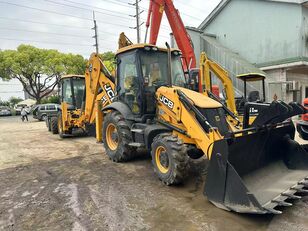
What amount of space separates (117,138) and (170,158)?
2.41 metres

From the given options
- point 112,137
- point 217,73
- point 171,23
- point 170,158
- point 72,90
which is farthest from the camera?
point 72,90

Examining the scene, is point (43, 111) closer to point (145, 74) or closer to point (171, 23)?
point (171, 23)

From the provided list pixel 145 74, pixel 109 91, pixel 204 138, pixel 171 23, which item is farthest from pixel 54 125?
pixel 204 138

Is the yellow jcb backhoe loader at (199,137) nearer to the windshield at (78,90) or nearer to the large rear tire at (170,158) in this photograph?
the large rear tire at (170,158)

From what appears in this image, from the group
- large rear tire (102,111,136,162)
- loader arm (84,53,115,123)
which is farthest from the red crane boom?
large rear tire (102,111,136,162)

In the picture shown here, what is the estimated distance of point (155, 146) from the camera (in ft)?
17.4

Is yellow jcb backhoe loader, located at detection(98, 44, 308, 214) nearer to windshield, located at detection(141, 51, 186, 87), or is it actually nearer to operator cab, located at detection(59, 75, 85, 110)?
windshield, located at detection(141, 51, 186, 87)

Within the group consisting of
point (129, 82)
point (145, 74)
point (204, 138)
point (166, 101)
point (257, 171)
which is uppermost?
point (145, 74)

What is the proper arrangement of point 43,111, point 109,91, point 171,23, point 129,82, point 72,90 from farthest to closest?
point 43,111 → point 72,90 → point 171,23 → point 109,91 → point 129,82

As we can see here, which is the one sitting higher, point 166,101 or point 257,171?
point 166,101

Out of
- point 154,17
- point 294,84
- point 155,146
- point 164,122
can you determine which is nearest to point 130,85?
point 164,122

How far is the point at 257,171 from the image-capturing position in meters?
4.71

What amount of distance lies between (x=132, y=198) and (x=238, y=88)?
1471 centimetres

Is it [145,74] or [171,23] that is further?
[171,23]
